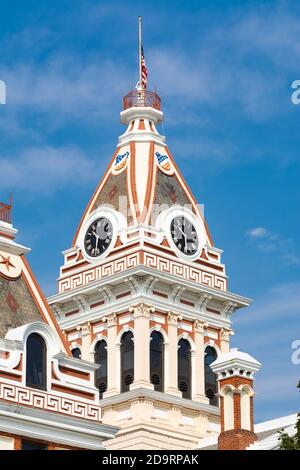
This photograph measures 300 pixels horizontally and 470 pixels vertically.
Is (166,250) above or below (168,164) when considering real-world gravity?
below

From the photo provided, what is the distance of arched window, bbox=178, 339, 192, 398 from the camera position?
81.6m

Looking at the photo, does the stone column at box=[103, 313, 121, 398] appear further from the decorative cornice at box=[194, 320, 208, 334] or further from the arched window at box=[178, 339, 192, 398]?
the decorative cornice at box=[194, 320, 208, 334]

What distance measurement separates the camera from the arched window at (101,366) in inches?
3219

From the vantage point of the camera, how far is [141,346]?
80.1m

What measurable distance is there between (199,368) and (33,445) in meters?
28.3

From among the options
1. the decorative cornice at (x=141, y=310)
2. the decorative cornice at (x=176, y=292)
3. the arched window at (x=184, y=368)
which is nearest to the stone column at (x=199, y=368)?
the arched window at (x=184, y=368)

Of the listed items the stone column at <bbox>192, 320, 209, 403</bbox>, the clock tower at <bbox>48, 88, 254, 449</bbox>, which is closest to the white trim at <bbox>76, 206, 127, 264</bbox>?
the clock tower at <bbox>48, 88, 254, 449</bbox>

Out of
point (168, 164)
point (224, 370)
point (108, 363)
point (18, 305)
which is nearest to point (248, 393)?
point (224, 370)

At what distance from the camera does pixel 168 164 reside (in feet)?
285

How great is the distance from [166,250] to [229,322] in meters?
5.57

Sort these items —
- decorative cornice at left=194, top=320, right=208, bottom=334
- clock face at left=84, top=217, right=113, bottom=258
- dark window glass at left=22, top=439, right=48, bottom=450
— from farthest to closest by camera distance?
clock face at left=84, top=217, right=113, bottom=258
decorative cornice at left=194, top=320, right=208, bottom=334
dark window glass at left=22, top=439, right=48, bottom=450

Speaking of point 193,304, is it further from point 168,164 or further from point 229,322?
point 168,164

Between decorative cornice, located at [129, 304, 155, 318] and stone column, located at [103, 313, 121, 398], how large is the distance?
156 centimetres
